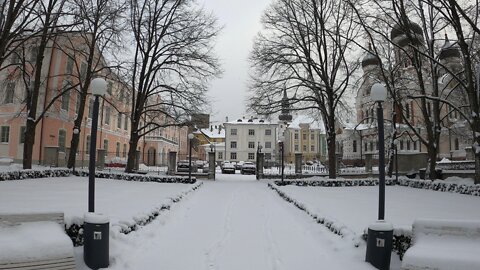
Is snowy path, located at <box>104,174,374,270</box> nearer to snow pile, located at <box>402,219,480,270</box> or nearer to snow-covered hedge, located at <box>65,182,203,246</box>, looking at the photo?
snow-covered hedge, located at <box>65,182,203,246</box>

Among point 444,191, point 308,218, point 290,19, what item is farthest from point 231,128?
point 308,218

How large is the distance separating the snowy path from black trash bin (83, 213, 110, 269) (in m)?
0.23

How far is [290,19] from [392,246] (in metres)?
20.9

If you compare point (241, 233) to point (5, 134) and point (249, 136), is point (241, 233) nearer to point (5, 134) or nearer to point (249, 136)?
point (5, 134)

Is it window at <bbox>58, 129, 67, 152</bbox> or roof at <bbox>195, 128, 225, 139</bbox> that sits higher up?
roof at <bbox>195, 128, 225, 139</bbox>

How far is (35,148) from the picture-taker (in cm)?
3216

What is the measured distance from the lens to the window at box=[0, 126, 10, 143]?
32531mm

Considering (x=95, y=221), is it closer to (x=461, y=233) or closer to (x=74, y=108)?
(x=461, y=233)

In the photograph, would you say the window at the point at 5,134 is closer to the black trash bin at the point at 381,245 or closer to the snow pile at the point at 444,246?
the black trash bin at the point at 381,245

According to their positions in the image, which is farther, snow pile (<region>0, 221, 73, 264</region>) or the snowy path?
the snowy path

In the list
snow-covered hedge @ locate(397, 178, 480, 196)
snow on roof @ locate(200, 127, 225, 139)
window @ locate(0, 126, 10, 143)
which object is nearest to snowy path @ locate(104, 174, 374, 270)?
snow-covered hedge @ locate(397, 178, 480, 196)

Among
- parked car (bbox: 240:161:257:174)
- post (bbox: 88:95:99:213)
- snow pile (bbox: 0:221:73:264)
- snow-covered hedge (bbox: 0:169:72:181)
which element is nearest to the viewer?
snow pile (bbox: 0:221:73:264)

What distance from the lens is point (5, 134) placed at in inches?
1286

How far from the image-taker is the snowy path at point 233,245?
6.39 metres
